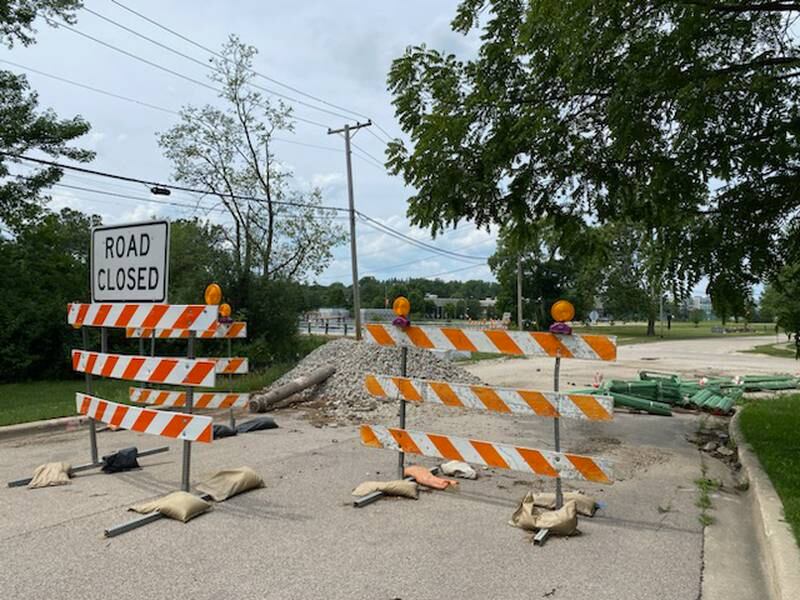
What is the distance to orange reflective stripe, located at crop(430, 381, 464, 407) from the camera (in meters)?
5.46

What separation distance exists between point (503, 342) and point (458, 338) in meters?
0.48

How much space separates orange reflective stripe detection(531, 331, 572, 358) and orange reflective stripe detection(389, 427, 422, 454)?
5.10ft

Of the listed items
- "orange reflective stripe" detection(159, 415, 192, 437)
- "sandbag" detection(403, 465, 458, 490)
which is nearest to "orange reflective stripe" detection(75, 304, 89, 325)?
"orange reflective stripe" detection(159, 415, 192, 437)

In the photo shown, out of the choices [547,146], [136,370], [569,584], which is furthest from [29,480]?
[547,146]

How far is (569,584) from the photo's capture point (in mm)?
3637

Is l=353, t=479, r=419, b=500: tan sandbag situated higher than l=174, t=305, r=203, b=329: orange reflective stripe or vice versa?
l=174, t=305, r=203, b=329: orange reflective stripe

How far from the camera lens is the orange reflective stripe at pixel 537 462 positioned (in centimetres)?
482

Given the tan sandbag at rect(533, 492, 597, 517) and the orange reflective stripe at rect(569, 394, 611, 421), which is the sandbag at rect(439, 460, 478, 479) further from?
the orange reflective stripe at rect(569, 394, 611, 421)

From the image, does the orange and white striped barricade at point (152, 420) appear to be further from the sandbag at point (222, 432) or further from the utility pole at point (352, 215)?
the utility pole at point (352, 215)

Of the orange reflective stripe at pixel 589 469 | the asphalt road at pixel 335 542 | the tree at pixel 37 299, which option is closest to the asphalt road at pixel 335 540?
the asphalt road at pixel 335 542

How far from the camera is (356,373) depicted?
40.4 ft

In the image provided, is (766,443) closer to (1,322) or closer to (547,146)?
(547,146)

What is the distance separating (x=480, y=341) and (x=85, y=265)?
66.4ft

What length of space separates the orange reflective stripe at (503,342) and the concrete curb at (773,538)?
226 centimetres
